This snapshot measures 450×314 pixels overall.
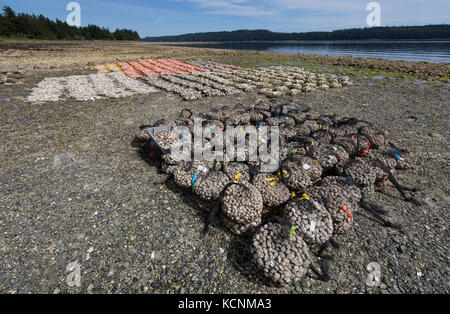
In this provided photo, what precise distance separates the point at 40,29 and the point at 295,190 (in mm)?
141392

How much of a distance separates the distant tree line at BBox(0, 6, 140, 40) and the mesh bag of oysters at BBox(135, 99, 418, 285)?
134m

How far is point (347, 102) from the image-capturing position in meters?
12.3

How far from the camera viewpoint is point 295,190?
166 inches

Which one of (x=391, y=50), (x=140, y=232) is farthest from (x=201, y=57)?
(x=391, y=50)

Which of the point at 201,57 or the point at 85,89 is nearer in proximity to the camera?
the point at 85,89

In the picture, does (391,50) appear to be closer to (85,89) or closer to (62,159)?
(85,89)

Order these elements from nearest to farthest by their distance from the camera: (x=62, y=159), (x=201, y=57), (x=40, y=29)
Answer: (x=62, y=159), (x=201, y=57), (x=40, y=29)

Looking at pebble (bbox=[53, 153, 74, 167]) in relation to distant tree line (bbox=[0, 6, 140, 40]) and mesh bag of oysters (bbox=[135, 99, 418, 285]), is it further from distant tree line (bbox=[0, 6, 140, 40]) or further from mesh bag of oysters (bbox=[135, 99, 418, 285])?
distant tree line (bbox=[0, 6, 140, 40])

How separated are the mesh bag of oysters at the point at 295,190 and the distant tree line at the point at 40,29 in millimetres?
134431

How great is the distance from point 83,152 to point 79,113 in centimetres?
484

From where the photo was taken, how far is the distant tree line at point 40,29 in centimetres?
8956

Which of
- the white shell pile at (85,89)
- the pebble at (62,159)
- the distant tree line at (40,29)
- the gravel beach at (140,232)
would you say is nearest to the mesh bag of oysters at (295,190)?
the gravel beach at (140,232)

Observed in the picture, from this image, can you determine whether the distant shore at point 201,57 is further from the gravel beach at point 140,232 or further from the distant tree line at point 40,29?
the distant tree line at point 40,29
